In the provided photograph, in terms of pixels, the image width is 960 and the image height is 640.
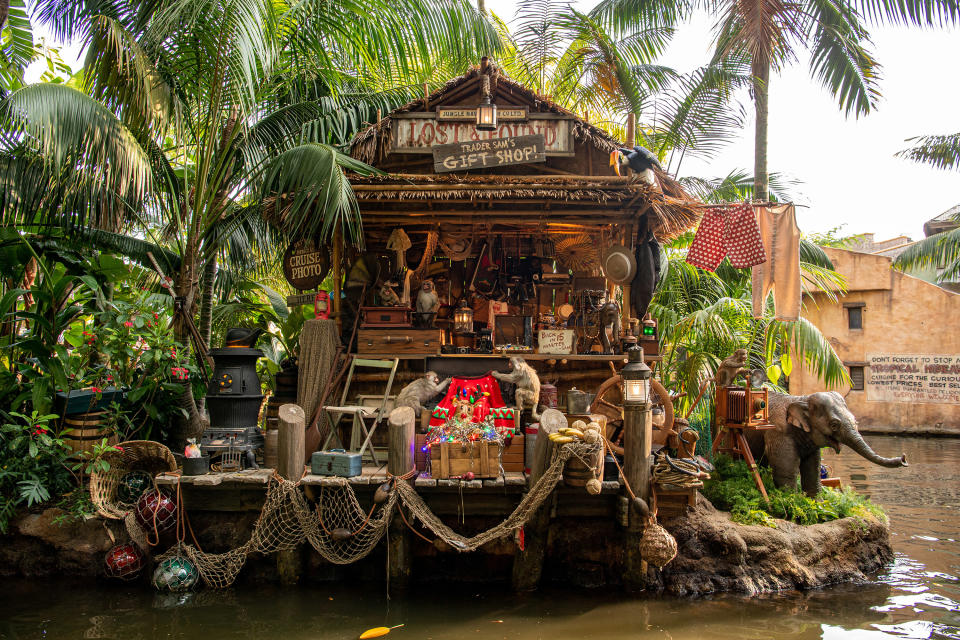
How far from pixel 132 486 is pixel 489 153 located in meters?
6.30

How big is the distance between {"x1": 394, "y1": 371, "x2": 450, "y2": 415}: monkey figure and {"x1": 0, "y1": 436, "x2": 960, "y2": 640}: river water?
2.16 metres

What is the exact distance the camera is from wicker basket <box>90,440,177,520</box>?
7.11 m

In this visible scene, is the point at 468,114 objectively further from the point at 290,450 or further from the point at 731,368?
the point at 290,450

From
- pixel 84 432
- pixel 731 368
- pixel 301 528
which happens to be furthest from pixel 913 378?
pixel 84 432

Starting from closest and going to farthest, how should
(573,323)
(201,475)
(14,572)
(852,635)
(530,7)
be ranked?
(852,635) < (201,475) < (14,572) < (573,323) < (530,7)

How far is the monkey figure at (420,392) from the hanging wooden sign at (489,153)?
306 cm

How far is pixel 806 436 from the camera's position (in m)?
8.30

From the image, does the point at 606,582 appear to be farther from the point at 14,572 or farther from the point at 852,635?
the point at 14,572

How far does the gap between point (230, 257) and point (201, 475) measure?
5566 mm

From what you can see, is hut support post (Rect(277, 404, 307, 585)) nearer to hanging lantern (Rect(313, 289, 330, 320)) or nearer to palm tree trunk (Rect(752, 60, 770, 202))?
hanging lantern (Rect(313, 289, 330, 320))

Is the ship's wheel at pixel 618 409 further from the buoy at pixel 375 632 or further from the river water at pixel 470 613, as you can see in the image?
the buoy at pixel 375 632

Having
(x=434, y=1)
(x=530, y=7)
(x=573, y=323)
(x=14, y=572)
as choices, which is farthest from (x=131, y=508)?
(x=530, y=7)

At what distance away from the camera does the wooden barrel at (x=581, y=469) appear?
638 cm

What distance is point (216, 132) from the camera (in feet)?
31.1
